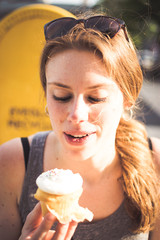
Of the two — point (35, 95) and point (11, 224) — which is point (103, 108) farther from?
point (35, 95)

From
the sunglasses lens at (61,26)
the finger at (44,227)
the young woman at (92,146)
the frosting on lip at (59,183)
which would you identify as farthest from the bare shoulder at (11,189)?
the sunglasses lens at (61,26)

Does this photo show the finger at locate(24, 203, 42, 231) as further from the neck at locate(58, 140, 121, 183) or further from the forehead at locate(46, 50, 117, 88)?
the forehead at locate(46, 50, 117, 88)

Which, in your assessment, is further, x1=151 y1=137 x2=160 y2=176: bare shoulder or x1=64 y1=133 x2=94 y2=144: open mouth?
x1=151 y1=137 x2=160 y2=176: bare shoulder

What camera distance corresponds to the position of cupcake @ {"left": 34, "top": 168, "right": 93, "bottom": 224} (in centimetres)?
142

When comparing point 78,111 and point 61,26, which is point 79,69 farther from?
point 61,26

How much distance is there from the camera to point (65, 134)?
162 cm

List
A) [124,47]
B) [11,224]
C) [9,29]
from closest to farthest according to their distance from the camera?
[124,47] → [11,224] → [9,29]

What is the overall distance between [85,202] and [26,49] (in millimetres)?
1928

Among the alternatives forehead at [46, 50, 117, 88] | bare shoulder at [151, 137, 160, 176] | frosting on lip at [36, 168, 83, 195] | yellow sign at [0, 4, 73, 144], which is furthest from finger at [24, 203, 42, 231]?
yellow sign at [0, 4, 73, 144]

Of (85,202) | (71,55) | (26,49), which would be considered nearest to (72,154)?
(85,202)

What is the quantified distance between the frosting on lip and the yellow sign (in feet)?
4.92

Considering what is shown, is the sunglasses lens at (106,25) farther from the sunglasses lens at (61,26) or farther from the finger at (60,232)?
the finger at (60,232)

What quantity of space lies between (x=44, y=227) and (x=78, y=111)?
0.66 m

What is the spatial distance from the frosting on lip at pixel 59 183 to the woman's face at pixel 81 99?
180 mm
